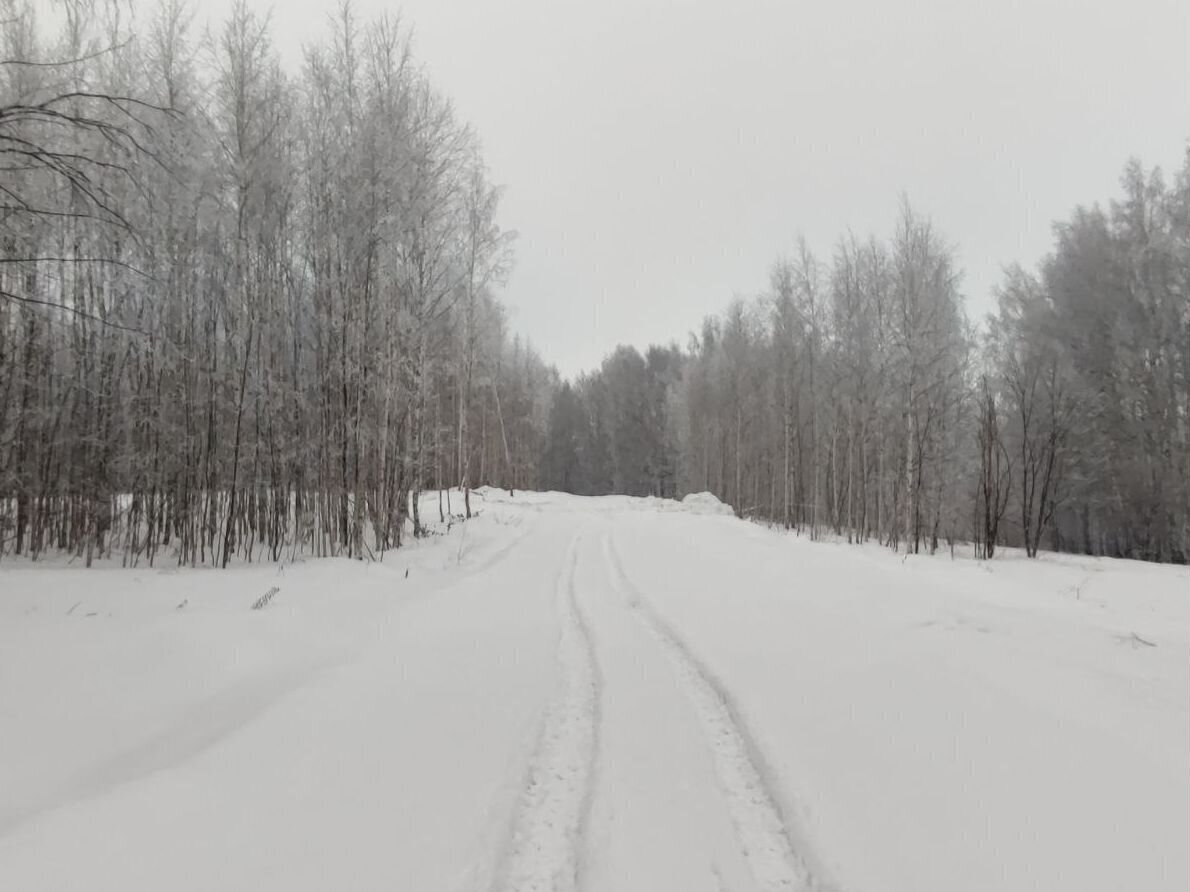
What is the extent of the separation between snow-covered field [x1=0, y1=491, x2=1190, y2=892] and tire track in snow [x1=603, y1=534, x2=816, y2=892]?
0.02 metres

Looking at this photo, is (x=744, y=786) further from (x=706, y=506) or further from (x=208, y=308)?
(x=706, y=506)

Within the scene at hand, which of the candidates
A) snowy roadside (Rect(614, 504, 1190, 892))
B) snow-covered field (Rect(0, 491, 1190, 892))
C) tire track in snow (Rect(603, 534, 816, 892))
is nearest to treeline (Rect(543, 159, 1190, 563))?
snowy roadside (Rect(614, 504, 1190, 892))

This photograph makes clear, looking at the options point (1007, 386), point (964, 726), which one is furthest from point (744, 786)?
point (1007, 386)

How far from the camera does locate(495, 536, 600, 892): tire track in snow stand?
217cm

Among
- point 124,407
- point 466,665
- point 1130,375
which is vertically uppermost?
point 1130,375

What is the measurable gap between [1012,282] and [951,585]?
2484 cm

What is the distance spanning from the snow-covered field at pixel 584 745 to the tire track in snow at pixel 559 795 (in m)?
0.01

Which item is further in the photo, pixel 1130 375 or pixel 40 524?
pixel 1130 375

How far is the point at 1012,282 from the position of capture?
26.6 meters

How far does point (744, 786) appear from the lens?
282 centimetres

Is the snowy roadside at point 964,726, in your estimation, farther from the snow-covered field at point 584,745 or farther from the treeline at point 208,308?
the treeline at point 208,308

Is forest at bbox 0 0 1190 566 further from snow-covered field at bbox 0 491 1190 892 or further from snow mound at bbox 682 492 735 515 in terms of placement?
snow mound at bbox 682 492 735 515

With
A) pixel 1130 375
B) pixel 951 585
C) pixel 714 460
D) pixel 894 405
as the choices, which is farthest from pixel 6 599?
pixel 714 460

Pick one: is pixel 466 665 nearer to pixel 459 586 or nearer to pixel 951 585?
pixel 459 586
